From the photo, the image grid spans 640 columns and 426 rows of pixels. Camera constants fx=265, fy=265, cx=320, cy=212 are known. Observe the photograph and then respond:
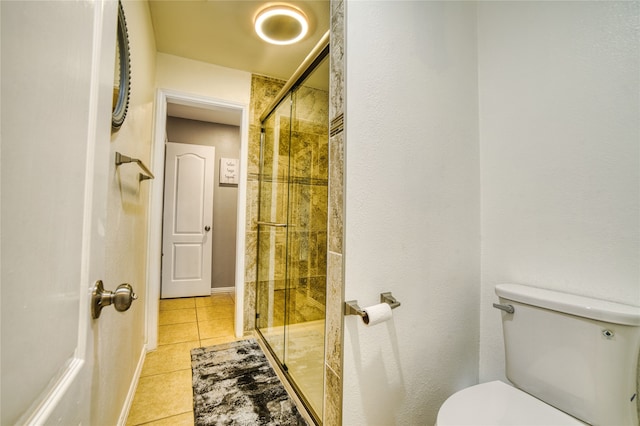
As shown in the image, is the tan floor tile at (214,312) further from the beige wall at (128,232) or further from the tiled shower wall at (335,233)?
the tiled shower wall at (335,233)

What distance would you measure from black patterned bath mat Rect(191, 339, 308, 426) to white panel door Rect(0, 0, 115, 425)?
1.13 metres

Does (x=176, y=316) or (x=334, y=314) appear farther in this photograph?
(x=176, y=316)

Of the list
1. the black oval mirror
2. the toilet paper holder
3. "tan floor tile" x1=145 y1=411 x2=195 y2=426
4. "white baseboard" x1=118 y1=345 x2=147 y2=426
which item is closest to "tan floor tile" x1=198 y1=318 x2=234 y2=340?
"white baseboard" x1=118 y1=345 x2=147 y2=426

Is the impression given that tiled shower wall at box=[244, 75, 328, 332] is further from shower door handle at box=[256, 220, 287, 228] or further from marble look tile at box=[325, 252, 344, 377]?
marble look tile at box=[325, 252, 344, 377]

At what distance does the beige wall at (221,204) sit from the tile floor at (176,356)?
→ 0.51 meters

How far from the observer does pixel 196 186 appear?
3.67m

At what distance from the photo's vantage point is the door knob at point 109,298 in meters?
0.56

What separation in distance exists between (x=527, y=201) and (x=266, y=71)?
2326 millimetres

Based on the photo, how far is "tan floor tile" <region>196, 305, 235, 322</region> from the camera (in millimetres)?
2820

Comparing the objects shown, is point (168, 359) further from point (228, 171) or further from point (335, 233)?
point (228, 171)

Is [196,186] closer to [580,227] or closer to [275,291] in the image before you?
[275,291]

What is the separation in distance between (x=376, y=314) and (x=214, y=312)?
8.54ft

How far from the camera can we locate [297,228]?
1790 mm

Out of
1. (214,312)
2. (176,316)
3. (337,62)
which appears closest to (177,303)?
(176,316)
